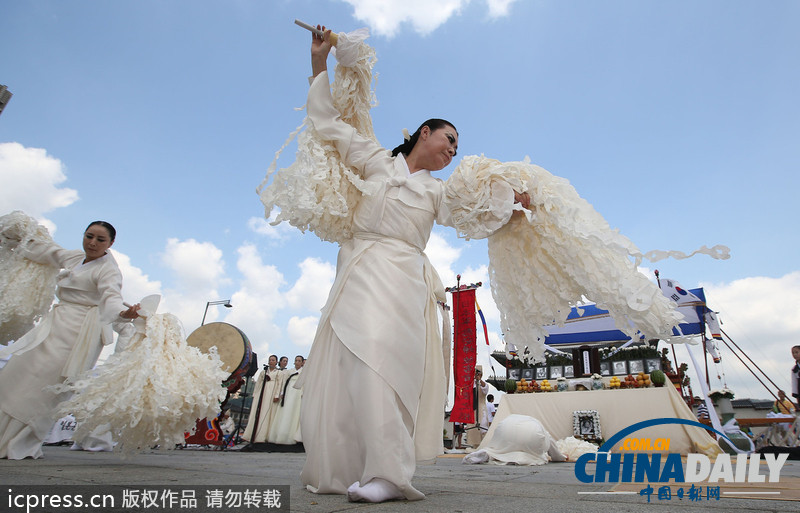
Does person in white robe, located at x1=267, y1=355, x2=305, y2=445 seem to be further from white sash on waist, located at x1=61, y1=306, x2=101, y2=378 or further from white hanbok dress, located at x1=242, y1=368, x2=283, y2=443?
white sash on waist, located at x1=61, y1=306, x2=101, y2=378

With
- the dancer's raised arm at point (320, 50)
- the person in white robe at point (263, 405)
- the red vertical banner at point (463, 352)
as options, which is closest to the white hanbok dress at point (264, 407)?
the person in white robe at point (263, 405)

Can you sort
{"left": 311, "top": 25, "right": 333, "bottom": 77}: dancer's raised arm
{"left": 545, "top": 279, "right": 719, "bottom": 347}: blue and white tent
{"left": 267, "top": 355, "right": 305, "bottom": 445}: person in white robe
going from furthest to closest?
{"left": 545, "top": 279, "right": 719, "bottom": 347}: blue and white tent, {"left": 267, "top": 355, "right": 305, "bottom": 445}: person in white robe, {"left": 311, "top": 25, "right": 333, "bottom": 77}: dancer's raised arm

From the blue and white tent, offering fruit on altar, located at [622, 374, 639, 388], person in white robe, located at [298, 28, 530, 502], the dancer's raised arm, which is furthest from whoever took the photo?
the blue and white tent

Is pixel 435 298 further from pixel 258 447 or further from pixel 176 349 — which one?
pixel 258 447

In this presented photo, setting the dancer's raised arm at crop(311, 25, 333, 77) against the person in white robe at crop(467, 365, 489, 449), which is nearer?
the dancer's raised arm at crop(311, 25, 333, 77)

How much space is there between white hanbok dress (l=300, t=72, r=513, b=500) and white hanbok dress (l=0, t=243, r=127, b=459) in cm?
237

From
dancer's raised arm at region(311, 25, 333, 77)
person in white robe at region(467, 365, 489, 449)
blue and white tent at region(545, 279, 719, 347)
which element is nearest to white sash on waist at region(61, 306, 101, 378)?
dancer's raised arm at region(311, 25, 333, 77)

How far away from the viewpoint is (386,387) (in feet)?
6.11

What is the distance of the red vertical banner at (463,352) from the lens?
27.8 feet

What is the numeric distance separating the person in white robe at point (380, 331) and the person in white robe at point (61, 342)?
85.3 inches

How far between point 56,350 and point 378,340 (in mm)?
3474

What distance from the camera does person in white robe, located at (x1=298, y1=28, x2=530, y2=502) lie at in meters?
1.82

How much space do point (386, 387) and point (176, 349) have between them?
2.10 metres

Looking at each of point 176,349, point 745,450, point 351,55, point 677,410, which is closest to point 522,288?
point 351,55
